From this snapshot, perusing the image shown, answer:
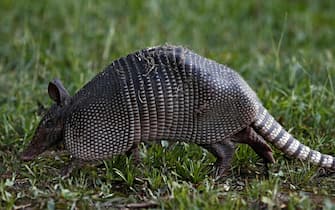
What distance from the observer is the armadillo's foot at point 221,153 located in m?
5.48

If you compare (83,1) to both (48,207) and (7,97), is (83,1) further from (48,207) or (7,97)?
(48,207)

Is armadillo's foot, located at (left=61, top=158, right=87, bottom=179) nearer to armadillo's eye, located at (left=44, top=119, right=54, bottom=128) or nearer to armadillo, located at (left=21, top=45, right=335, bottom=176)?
armadillo, located at (left=21, top=45, right=335, bottom=176)

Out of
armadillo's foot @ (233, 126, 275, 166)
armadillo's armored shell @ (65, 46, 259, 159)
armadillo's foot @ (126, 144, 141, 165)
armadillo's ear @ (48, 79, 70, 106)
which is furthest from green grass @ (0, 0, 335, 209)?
armadillo's ear @ (48, 79, 70, 106)

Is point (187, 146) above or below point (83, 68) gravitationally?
below

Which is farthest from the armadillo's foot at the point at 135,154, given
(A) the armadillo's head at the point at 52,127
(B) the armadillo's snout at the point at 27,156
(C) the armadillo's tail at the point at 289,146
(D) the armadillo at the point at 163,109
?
(C) the armadillo's tail at the point at 289,146

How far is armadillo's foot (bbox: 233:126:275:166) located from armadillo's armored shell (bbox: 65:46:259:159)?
12cm

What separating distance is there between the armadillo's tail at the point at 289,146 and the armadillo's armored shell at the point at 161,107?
20 centimetres

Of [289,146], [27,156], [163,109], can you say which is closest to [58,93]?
[27,156]

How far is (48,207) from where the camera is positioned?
4957mm

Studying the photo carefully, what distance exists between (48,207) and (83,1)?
15.7ft

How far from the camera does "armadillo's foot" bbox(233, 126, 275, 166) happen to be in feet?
18.1

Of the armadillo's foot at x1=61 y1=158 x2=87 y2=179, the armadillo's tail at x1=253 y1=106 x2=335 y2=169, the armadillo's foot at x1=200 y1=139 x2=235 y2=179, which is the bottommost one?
the armadillo's tail at x1=253 y1=106 x2=335 y2=169

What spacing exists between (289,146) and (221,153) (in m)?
0.54

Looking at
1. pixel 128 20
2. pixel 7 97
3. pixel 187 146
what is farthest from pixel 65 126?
pixel 128 20
